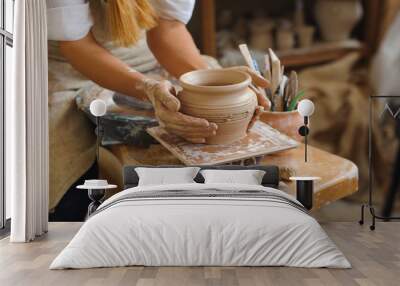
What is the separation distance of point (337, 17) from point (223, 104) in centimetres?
149

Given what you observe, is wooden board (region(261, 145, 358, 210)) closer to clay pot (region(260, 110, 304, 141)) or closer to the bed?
clay pot (region(260, 110, 304, 141))

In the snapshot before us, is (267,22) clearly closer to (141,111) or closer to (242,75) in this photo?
(242,75)

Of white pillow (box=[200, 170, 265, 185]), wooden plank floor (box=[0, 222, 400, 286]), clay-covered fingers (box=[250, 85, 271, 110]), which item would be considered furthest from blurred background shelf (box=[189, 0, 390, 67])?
wooden plank floor (box=[0, 222, 400, 286])

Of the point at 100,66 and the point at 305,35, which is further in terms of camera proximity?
the point at 305,35

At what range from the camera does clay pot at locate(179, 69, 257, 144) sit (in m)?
5.79

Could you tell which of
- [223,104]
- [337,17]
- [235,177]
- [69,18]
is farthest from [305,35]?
[69,18]

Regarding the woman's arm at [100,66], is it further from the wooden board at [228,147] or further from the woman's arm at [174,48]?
the wooden board at [228,147]

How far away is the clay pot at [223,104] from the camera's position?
5.79 meters

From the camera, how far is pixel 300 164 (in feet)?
19.6

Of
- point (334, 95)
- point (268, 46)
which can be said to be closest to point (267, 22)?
point (268, 46)

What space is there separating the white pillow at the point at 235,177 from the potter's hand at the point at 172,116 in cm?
49

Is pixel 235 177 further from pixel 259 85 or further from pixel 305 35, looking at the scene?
pixel 305 35

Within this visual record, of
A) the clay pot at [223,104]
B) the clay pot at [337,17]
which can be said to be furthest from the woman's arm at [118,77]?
the clay pot at [337,17]

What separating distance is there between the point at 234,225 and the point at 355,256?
1.05m
